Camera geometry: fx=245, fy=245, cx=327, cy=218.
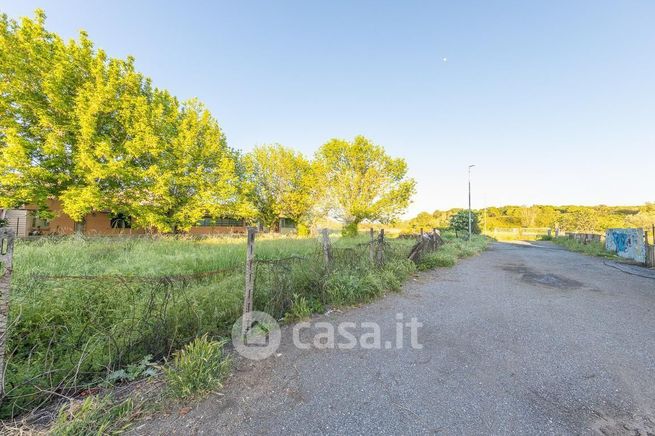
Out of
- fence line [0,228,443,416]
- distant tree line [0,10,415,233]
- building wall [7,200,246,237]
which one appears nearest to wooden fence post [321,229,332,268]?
fence line [0,228,443,416]

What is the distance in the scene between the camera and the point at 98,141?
11.7 meters

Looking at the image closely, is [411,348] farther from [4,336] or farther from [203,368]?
[4,336]

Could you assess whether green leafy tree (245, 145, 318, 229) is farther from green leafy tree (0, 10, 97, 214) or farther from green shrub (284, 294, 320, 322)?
green shrub (284, 294, 320, 322)

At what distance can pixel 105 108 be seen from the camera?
11953 mm

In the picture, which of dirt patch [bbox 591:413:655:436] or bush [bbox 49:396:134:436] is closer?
bush [bbox 49:396:134:436]

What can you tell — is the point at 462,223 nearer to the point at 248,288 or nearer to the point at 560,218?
the point at 248,288

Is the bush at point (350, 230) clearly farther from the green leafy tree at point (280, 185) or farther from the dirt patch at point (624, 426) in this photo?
the dirt patch at point (624, 426)

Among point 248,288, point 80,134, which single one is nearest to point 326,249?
point 248,288

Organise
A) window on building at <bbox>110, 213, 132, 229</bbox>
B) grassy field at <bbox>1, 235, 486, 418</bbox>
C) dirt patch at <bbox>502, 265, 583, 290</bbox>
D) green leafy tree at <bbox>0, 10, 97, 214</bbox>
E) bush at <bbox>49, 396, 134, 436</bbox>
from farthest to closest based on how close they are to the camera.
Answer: window on building at <bbox>110, 213, 132, 229</bbox> → green leafy tree at <bbox>0, 10, 97, 214</bbox> → dirt patch at <bbox>502, 265, 583, 290</bbox> → grassy field at <bbox>1, 235, 486, 418</bbox> → bush at <bbox>49, 396, 134, 436</bbox>

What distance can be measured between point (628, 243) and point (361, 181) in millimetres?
17137

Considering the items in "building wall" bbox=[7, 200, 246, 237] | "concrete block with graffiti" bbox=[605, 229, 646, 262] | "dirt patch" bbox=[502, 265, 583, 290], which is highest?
"building wall" bbox=[7, 200, 246, 237]

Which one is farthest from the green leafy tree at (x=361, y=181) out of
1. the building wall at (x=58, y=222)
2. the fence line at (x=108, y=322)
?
the fence line at (x=108, y=322)

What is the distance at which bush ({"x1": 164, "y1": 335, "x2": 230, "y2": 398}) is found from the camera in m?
2.30

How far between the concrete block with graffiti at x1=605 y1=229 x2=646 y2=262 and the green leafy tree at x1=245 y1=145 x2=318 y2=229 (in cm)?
2131
